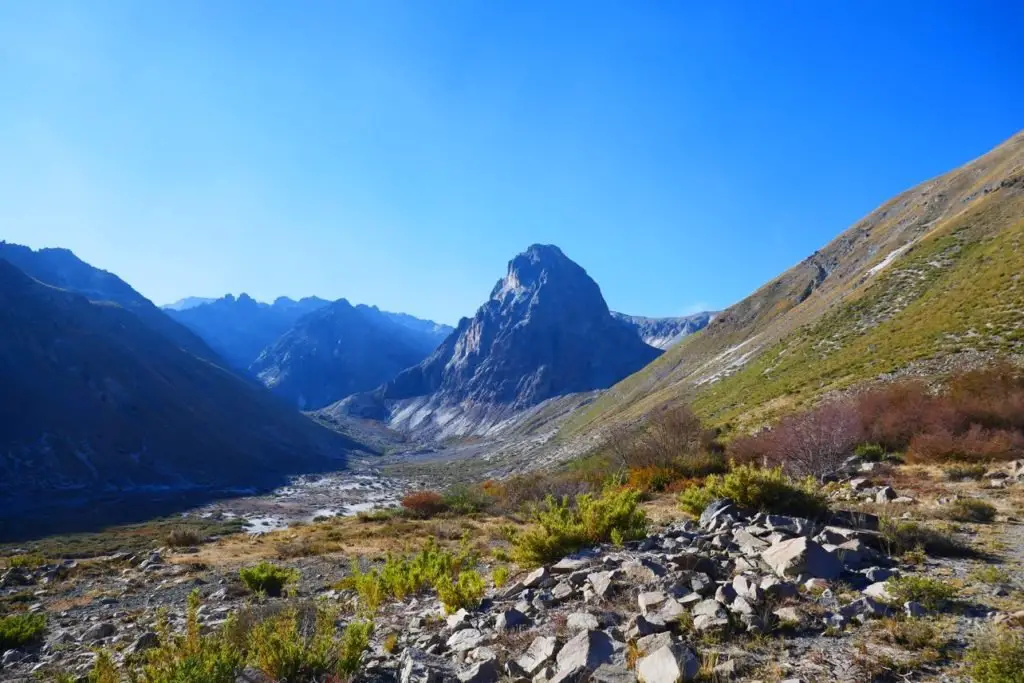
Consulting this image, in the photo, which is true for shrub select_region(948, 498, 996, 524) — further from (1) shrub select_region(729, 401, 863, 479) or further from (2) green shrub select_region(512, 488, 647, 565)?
(1) shrub select_region(729, 401, 863, 479)

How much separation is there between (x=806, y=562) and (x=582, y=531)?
4.15 meters

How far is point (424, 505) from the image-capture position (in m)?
29.4

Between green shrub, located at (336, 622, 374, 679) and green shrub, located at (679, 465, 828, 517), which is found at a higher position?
green shrub, located at (679, 465, 828, 517)

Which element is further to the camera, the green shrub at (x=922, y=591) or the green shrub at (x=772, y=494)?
the green shrub at (x=772, y=494)

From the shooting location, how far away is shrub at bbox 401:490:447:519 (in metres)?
28.4

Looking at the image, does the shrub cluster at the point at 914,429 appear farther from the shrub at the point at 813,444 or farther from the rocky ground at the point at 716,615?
the rocky ground at the point at 716,615

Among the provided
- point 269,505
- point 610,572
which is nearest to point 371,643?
point 610,572

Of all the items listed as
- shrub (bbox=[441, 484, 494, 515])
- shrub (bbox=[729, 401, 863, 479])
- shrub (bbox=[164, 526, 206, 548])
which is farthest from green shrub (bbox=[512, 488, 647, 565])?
shrub (bbox=[164, 526, 206, 548])

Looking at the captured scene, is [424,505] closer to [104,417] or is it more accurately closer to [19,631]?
[19,631]

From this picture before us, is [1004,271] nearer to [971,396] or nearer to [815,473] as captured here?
[971,396]

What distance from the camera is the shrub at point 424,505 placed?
2841 centimetres

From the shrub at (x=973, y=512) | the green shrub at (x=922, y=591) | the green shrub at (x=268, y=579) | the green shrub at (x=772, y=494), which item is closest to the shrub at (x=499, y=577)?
the green shrub at (x=772, y=494)

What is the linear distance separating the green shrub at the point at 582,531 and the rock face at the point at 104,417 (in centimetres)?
6807

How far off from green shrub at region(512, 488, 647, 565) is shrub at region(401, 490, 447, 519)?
728 inches
